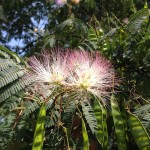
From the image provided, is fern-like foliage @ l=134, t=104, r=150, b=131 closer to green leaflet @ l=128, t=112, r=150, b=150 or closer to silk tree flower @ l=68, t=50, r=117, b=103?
green leaflet @ l=128, t=112, r=150, b=150

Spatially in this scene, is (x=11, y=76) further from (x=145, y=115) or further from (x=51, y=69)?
(x=145, y=115)

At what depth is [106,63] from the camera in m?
2.26

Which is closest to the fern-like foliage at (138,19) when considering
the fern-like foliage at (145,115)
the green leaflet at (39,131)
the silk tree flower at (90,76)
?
the silk tree flower at (90,76)

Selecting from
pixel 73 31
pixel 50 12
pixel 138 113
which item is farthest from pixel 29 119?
pixel 50 12

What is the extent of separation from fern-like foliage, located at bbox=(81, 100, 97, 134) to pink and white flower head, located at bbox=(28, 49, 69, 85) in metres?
0.18

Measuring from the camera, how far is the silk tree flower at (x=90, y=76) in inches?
81.7

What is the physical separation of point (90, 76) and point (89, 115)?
0.26 metres

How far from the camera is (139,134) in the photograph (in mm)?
1792

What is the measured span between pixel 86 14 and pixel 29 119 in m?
2.86

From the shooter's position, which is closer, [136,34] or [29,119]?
[29,119]

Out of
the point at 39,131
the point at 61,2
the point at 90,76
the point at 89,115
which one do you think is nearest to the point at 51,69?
the point at 90,76

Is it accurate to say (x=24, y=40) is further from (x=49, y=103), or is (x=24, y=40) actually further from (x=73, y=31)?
(x=49, y=103)

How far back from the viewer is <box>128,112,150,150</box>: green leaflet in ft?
5.82

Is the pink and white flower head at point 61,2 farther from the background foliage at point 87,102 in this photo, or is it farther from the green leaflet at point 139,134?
the green leaflet at point 139,134
